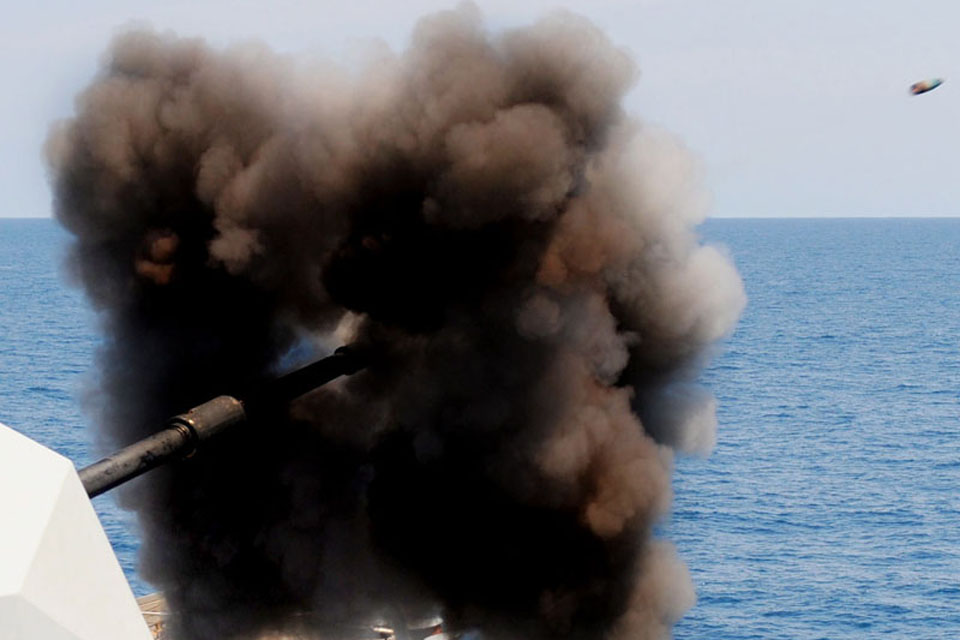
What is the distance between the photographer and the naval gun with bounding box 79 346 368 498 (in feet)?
70.0

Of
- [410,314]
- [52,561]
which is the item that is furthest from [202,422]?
[52,561]

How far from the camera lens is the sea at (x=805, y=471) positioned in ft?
190

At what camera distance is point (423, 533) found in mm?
25406

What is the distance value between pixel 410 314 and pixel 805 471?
59.3 m

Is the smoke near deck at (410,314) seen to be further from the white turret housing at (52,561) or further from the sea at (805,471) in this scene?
the white turret housing at (52,561)

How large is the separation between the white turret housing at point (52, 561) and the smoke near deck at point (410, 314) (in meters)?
8.26

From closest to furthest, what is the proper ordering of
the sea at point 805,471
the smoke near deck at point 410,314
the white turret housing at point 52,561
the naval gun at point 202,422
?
the white turret housing at point 52,561
the naval gun at point 202,422
the smoke near deck at point 410,314
the sea at point 805,471

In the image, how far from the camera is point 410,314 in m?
25.0

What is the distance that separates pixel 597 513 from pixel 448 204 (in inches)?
236

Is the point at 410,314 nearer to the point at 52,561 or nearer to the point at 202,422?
the point at 202,422

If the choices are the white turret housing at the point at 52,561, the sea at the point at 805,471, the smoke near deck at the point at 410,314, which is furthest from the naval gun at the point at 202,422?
the sea at the point at 805,471

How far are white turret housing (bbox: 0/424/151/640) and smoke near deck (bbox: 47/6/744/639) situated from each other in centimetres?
826

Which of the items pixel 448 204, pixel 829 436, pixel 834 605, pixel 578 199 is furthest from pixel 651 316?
pixel 829 436

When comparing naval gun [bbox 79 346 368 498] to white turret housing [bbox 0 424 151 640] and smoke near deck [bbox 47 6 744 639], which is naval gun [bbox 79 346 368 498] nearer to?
smoke near deck [bbox 47 6 744 639]
